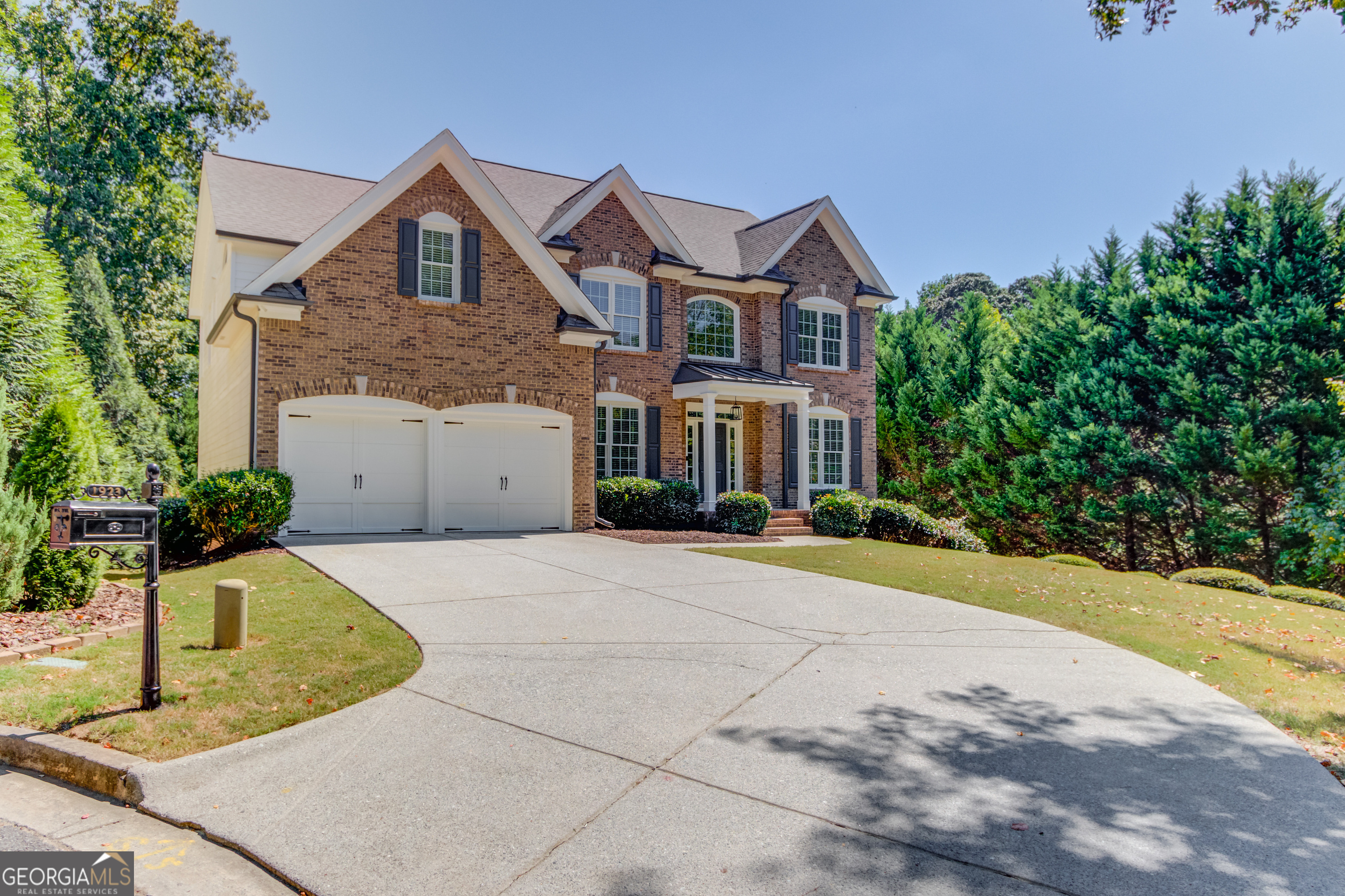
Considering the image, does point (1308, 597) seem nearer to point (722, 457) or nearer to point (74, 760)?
point (722, 457)

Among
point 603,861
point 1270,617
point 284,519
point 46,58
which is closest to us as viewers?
point 603,861

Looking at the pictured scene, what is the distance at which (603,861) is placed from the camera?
3.37 meters

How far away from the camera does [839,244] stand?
23.2 metres

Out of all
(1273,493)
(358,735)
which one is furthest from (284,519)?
(1273,493)

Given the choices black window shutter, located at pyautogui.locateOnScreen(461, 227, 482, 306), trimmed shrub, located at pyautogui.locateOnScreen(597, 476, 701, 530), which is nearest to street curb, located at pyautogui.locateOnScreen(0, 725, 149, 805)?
black window shutter, located at pyautogui.locateOnScreen(461, 227, 482, 306)

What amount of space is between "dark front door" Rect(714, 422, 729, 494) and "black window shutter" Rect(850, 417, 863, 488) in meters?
4.22

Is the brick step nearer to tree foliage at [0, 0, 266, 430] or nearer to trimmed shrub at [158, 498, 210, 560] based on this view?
trimmed shrub at [158, 498, 210, 560]

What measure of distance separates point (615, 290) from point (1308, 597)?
15.1 metres

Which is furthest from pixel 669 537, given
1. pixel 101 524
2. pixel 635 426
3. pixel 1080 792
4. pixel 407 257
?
pixel 1080 792

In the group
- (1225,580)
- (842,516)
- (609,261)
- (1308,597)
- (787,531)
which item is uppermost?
(609,261)

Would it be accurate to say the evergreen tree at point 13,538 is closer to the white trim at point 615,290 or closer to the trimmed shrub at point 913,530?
the white trim at point 615,290

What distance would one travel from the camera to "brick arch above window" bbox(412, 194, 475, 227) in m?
15.4

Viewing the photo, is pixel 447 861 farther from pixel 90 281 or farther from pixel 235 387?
pixel 90 281

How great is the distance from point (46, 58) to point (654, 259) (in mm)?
25166
